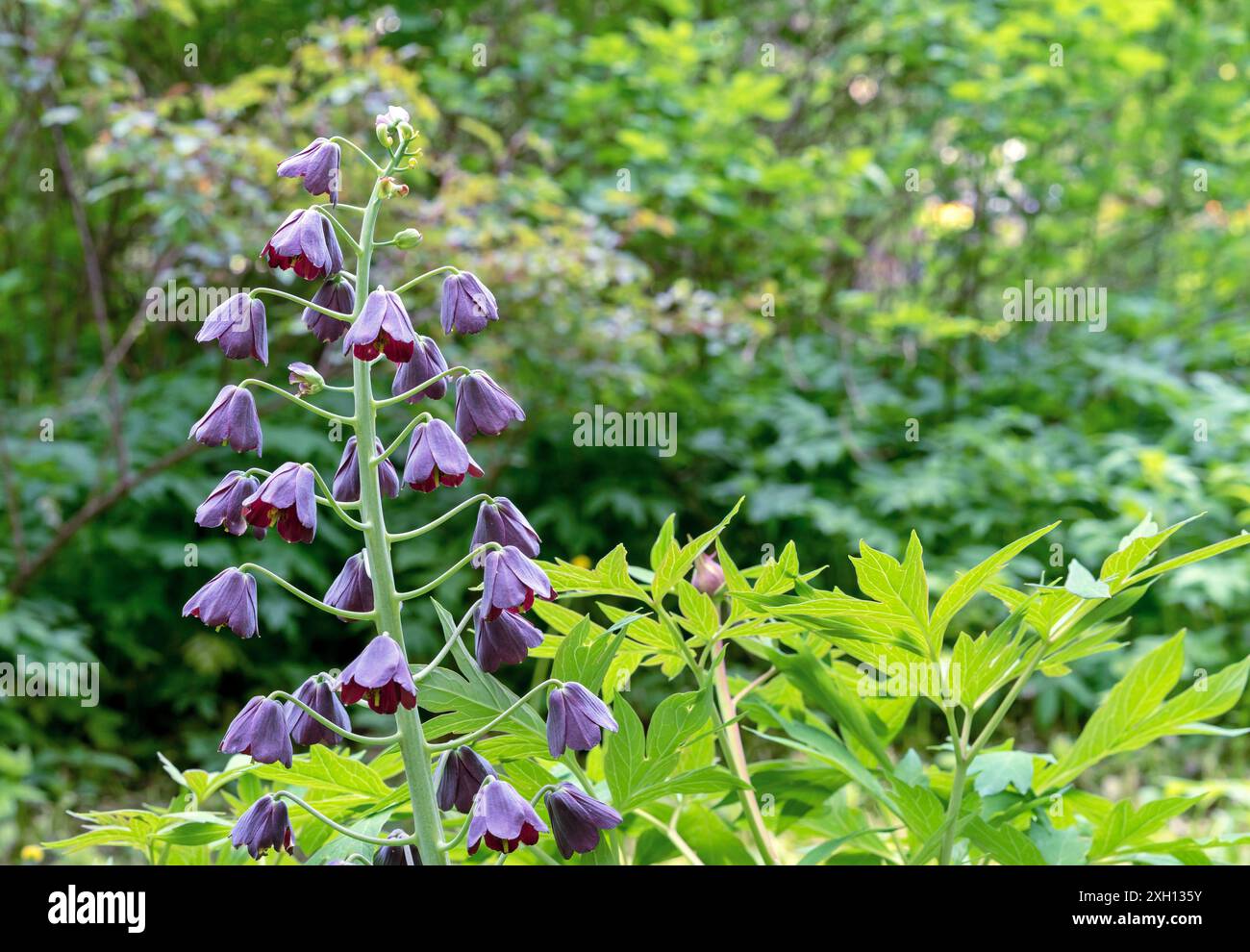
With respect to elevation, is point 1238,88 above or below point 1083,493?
above

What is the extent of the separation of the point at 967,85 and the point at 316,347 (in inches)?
138

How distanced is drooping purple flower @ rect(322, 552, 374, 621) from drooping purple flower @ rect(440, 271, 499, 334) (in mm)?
230

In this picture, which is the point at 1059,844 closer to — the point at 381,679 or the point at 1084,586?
the point at 1084,586

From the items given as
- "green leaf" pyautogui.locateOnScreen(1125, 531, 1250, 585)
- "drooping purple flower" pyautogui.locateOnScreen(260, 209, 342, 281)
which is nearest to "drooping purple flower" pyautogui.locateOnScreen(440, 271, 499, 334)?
"drooping purple flower" pyautogui.locateOnScreen(260, 209, 342, 281)

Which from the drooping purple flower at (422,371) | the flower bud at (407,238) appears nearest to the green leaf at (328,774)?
the drooping purple flower at (422,371)

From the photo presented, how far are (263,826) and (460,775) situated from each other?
165mm

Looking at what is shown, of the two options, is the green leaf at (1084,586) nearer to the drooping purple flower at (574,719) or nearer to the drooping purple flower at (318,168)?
the drooping purple flower at (574,719)

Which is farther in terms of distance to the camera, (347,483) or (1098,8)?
(1098,8)

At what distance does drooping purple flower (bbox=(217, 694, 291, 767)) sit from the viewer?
3.01 ft

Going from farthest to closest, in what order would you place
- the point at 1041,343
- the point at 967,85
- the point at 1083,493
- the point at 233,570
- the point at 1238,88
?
the point at 1041,343, the point at 1238,88, the point at 967,85, the point at 1083,493, the point at 233,570

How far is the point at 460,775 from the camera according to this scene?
978 mm
